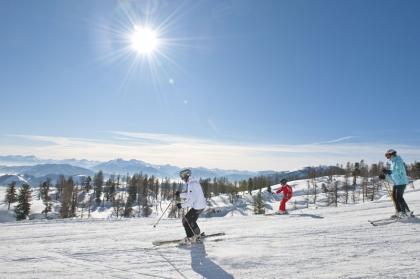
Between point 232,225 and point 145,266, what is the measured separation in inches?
287

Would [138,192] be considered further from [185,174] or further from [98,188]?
[185,174]

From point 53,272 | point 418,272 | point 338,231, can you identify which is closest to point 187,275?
point 53,272

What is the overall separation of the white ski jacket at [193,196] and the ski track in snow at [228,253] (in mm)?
1271

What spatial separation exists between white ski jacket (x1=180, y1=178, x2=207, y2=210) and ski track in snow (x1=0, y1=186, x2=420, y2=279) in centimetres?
Result: 127

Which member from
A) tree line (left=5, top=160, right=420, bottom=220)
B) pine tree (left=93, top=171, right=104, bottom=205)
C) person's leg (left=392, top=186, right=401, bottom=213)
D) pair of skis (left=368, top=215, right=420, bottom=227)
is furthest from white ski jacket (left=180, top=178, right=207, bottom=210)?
pine tree (left=93, top=171, right=104, bottom=205)

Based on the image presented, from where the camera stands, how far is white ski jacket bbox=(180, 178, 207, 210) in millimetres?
10320

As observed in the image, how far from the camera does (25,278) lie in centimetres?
669

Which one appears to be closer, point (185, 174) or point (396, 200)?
point (185, 174)

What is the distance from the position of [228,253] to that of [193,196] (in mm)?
2307

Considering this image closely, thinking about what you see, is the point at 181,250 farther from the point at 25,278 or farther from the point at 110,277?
the point at 25,278

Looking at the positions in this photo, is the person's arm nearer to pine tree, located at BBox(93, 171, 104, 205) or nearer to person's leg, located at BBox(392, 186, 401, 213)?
person's leg, located at BBox(392, 186, 401, 213)

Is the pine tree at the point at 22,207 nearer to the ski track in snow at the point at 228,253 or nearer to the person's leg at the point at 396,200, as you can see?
the ski track in snow at the point at 228,253

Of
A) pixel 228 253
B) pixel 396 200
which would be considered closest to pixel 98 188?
pixel 396 200

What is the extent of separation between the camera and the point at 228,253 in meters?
8.78
